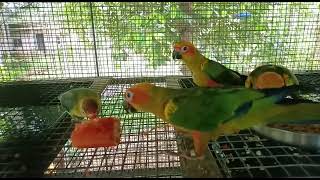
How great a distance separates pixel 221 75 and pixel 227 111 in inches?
32.1

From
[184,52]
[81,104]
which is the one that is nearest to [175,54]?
[184,52]


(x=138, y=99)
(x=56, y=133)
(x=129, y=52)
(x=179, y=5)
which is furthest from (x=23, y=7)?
(x=138, y=99)

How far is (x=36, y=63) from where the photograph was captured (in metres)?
2.85

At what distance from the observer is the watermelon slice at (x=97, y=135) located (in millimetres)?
1228

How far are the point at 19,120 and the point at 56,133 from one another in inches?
14.1

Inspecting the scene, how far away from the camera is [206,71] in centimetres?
201

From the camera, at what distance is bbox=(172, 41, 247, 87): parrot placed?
1.95 m

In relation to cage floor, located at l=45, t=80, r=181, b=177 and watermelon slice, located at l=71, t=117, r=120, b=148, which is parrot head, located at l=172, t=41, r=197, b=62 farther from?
watermelon slice, located at l=71, t=117, r=120, b=148

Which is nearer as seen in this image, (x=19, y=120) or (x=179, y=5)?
(x=19, y=120)

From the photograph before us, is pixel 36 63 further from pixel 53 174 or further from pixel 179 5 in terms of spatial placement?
pixel 53 174

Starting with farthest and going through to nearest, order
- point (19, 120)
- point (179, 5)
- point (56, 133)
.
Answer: point (179, 5), point (19, 120), point (56, 133)

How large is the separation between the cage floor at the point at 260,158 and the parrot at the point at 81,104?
0.59m

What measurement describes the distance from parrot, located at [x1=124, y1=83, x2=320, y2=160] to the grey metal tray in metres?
0.07

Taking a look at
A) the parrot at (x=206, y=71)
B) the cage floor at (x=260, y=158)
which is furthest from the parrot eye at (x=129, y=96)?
the parrot at (x=206, y=71)
